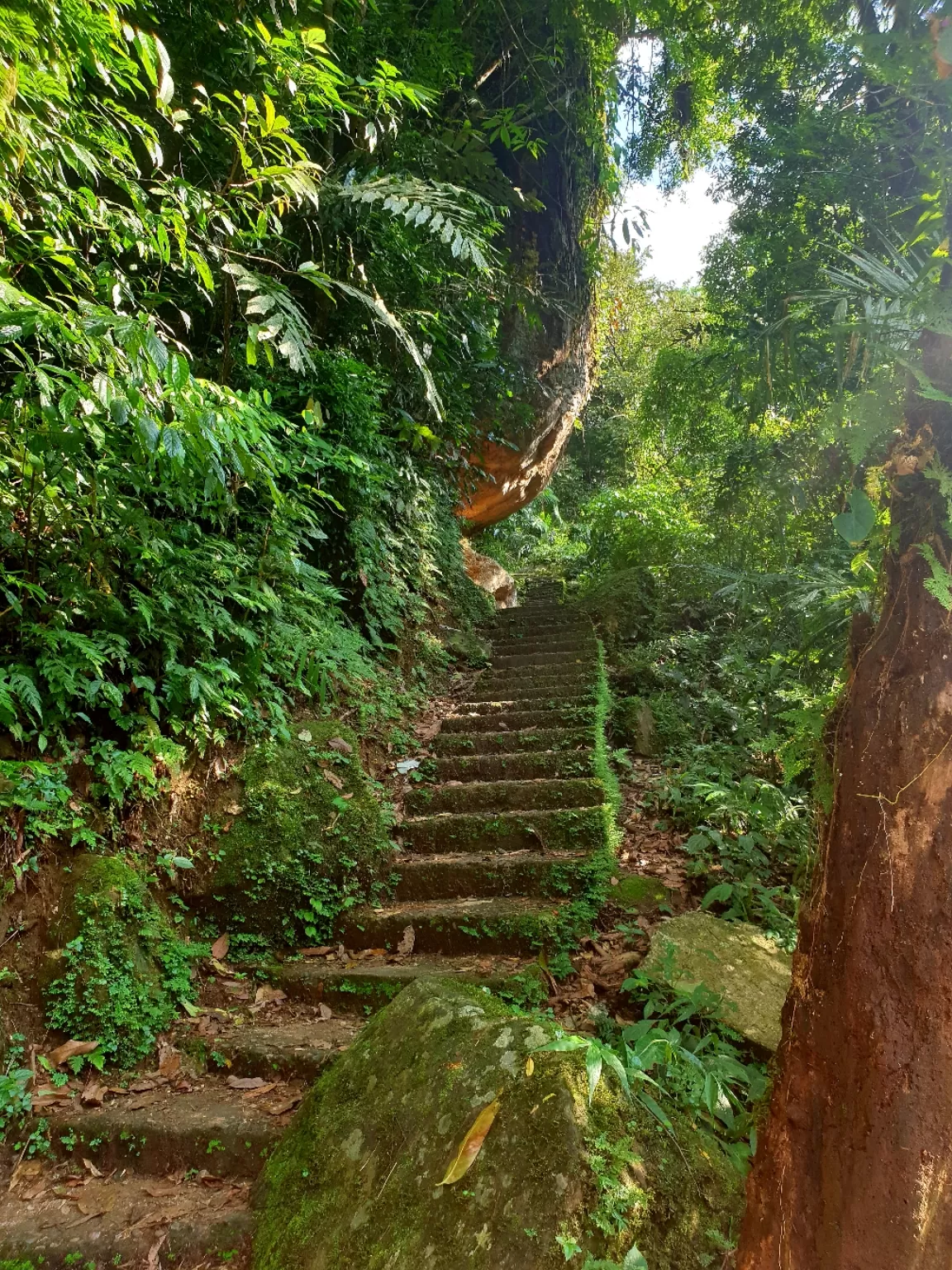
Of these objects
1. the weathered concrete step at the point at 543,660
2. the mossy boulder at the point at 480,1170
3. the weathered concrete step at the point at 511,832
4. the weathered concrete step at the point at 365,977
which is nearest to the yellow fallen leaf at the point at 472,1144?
the mossy boulder at the point at 480,1170

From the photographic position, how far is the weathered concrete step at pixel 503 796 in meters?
4.12

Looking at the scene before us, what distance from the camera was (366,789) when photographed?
13.1 ft

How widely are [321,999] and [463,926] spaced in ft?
2.36

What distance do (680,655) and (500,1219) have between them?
5.65 m

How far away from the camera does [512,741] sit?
4957mm

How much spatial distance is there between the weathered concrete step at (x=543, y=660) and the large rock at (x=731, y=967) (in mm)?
3565

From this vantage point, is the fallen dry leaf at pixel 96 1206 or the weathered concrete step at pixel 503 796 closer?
the fallen dry leaf at pixel 96 1206

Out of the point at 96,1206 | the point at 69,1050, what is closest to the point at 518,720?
the point at 69,1050

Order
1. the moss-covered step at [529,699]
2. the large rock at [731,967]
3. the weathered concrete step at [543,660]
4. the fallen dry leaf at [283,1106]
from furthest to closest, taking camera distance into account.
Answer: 1. the weathered concrete step at [543,660]
2. the moss-covered step at [529,699]
3. the large rock at [731,967]
4. the fallen dry leaf at [283,1106]

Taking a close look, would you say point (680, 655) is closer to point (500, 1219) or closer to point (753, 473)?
point (753, 473)

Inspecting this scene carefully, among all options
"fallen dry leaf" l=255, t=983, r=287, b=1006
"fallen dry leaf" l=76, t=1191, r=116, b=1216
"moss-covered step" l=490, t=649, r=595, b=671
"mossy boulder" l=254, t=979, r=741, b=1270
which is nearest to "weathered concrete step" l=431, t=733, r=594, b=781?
"fallen dry leaf" l=255, t=983, r=287, b=1006

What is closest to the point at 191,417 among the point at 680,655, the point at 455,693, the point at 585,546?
the point at 455,693

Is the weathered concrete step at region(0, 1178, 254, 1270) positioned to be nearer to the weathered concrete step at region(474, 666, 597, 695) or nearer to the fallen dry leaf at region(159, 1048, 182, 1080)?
the fallen dry leaf at region(159, 1048, 182, 1080)

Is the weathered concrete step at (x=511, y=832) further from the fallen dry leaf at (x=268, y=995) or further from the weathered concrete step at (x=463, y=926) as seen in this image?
the fallen dry leaf at (x=268, y=995)
